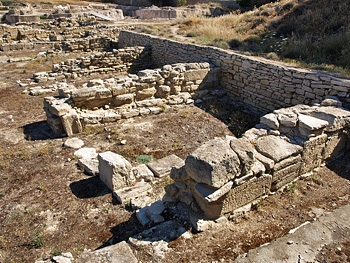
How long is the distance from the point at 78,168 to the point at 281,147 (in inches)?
167

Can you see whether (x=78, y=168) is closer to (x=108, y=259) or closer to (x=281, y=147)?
(x=108, y=259)

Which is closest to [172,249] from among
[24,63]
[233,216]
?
[233,216]

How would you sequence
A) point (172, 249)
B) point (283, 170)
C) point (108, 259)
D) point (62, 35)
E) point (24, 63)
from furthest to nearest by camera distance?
point (62, 35) < point (24, 63) < point (283, 170) < point (172, 249) < point (108, 259)

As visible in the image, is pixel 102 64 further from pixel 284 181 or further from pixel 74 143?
pixel 284 181

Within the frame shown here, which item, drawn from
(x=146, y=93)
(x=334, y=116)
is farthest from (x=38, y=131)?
(x=334, y=116)

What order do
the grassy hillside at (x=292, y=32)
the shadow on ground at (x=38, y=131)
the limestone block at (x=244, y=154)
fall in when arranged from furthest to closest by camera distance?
the grassy hillside at (x=292, y=32) → the shadow on ground at (x=38, y=131) → the limestone block at (x=244, y=154)

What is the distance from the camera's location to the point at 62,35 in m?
21.6

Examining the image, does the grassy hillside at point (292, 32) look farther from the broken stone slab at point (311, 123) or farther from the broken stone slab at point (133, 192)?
the broken stone slab at point (133, 192)

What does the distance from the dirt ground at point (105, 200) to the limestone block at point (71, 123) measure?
0.22 metres

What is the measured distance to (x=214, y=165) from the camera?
3801mm

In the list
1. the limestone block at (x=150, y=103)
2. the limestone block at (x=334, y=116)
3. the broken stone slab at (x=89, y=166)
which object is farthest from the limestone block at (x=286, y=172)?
the limestone block at (x=150, y=103)

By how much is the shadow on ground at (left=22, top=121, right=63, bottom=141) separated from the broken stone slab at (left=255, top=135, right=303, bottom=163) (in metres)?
5.38

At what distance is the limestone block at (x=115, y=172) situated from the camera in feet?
17.3

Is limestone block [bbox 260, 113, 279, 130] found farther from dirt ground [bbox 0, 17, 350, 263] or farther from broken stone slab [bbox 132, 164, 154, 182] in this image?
broken stone slab [bbox 132, 164, 154, 182]
